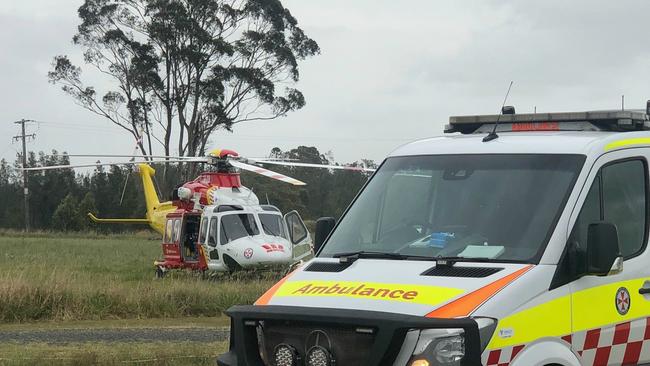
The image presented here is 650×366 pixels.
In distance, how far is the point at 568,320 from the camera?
498cm

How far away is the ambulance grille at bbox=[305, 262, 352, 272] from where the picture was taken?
5.43 meters

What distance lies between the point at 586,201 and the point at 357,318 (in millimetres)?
1677

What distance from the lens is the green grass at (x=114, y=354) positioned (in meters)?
8.90

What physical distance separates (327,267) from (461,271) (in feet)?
3.02

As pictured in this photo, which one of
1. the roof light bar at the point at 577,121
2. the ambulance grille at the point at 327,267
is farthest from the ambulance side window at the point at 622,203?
the ambulance grille at the point at 327,267

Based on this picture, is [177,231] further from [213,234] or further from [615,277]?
[615,277]

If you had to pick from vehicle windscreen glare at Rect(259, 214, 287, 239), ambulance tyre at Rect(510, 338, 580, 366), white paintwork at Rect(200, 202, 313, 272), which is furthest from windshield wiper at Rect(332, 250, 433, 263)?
vehicle windscreen glare at Rect(259, 214, 287, 239)

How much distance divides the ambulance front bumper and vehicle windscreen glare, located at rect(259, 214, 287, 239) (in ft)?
59.8

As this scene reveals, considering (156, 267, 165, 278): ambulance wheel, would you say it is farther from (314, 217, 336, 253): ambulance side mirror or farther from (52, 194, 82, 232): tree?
(52, 194, 82, 232): tree

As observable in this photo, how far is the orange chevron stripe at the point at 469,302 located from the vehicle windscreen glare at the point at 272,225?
61.6ft

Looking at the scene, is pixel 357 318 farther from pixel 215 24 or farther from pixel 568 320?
pixel 215 24

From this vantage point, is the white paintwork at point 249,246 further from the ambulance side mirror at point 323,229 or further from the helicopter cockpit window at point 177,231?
the ambulance side mirror at point 323,229

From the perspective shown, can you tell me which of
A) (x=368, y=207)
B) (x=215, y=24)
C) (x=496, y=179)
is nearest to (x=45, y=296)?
(x=368, y=207)

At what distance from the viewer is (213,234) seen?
23.1m
